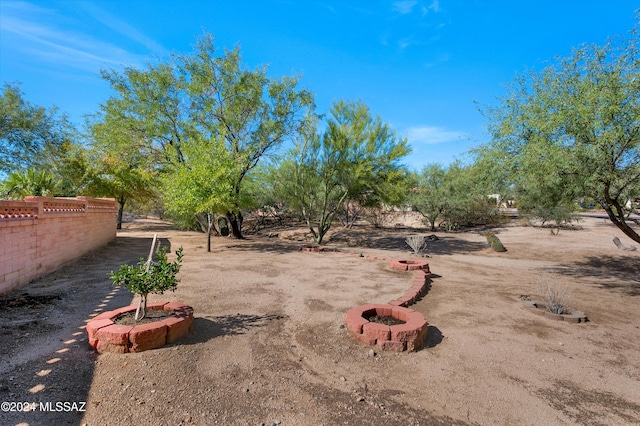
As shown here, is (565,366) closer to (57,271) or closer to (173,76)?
(57,271)

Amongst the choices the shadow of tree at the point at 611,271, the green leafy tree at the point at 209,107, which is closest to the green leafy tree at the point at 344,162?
the green leafy tree at the point at 209,107

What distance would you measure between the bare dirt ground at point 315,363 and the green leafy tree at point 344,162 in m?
8.20

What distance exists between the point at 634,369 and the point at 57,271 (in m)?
11.3

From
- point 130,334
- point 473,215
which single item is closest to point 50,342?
point 130,334

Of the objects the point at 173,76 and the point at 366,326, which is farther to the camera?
the point at 173,76

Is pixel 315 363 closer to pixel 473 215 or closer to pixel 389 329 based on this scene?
pixel 389 329

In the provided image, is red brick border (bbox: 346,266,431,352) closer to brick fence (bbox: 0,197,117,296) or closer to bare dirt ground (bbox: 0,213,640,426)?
bare dirt ground (bbox: 0,213,640,426)

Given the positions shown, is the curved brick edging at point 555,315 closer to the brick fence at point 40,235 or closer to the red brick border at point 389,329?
the red brick border at point 389,329

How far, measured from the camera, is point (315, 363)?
3568mm

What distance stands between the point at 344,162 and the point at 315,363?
38.3ft

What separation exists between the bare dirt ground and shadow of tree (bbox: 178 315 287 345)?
0.10 ft

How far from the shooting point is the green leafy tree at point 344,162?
14258 mm

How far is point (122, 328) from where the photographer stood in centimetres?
357

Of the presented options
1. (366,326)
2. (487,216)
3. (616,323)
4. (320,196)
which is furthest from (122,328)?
(487,216)
